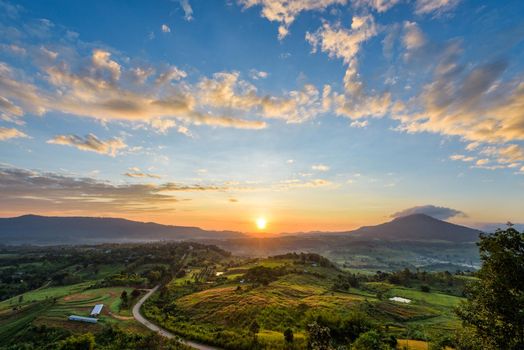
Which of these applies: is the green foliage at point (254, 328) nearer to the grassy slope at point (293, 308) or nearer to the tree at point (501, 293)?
the grassy slope at point (293, 308)

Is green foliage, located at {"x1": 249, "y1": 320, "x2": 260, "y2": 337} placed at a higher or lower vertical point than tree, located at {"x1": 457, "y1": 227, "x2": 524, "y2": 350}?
lower

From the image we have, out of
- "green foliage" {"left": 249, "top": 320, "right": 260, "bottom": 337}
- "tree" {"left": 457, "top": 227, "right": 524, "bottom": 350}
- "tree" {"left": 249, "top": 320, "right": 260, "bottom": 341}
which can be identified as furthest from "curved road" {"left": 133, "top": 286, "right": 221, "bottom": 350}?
"tree" {"left": 457, "top": 227, "right": 524, "bottom": 350}

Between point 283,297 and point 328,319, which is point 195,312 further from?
point 328,319

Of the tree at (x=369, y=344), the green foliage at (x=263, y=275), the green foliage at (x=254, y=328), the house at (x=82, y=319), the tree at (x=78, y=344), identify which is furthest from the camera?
the green foliage at (x=263, y=275)

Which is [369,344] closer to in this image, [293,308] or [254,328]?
[254,328]

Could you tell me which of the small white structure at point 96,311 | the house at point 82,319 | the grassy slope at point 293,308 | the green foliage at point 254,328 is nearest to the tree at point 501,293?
the grassy slope at point 293,308

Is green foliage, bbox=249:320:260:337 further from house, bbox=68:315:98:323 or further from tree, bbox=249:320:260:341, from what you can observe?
house, bbox=68:315:98:323

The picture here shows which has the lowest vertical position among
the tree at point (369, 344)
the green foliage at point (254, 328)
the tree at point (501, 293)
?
the green foliage at point (254, 328)

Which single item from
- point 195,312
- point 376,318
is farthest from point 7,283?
point 376,318

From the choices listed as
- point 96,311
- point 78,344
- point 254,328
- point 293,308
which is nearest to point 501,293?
point 254,328

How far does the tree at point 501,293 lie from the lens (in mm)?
31516

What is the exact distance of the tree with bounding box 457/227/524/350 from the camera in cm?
3152

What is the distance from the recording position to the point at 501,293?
1296 inches

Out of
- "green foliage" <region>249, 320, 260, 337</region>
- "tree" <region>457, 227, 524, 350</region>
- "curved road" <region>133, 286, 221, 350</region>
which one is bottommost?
"curved road" <region>133, 286, 221, 350</region>
